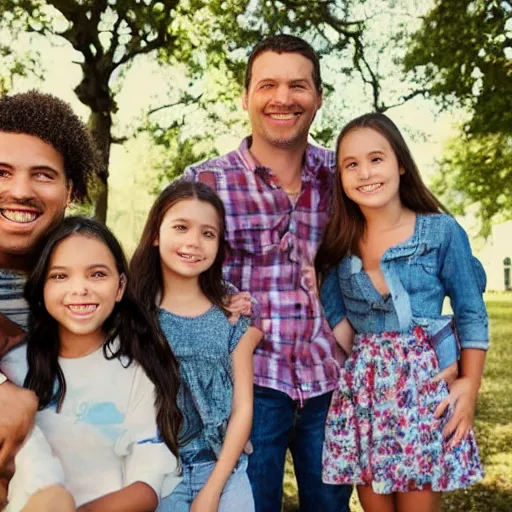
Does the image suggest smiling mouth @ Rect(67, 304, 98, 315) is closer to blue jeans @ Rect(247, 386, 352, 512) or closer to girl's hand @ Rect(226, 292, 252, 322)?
girl's hand @ Rect(226, 292, 252, 322)

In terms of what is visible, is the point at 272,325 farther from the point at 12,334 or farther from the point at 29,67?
the point at 29,67

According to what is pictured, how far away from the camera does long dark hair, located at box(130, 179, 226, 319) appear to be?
254 cm

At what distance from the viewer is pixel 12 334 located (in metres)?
2.30

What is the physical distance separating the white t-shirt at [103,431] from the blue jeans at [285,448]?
622 millimetres

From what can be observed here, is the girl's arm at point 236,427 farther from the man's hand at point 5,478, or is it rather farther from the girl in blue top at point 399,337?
the man's hand at point 5,478

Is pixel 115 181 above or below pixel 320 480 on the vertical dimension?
above

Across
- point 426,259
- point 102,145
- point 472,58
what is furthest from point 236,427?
point 472,58

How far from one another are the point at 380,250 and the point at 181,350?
2.51 ft

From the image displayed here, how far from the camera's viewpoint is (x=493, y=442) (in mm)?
6793

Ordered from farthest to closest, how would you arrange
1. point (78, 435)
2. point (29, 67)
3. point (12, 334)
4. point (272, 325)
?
1. point (29, 67)
2. point (272, 325)
3. point (12, 334)
4. point (78, 435)

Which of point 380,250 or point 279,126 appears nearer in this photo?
point 380,250

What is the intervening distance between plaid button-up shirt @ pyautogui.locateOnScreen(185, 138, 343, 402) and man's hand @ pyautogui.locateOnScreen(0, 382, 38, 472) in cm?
95

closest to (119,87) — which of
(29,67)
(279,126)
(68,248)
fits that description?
(29,67)

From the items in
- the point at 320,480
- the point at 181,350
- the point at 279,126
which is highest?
the point at 279,126
